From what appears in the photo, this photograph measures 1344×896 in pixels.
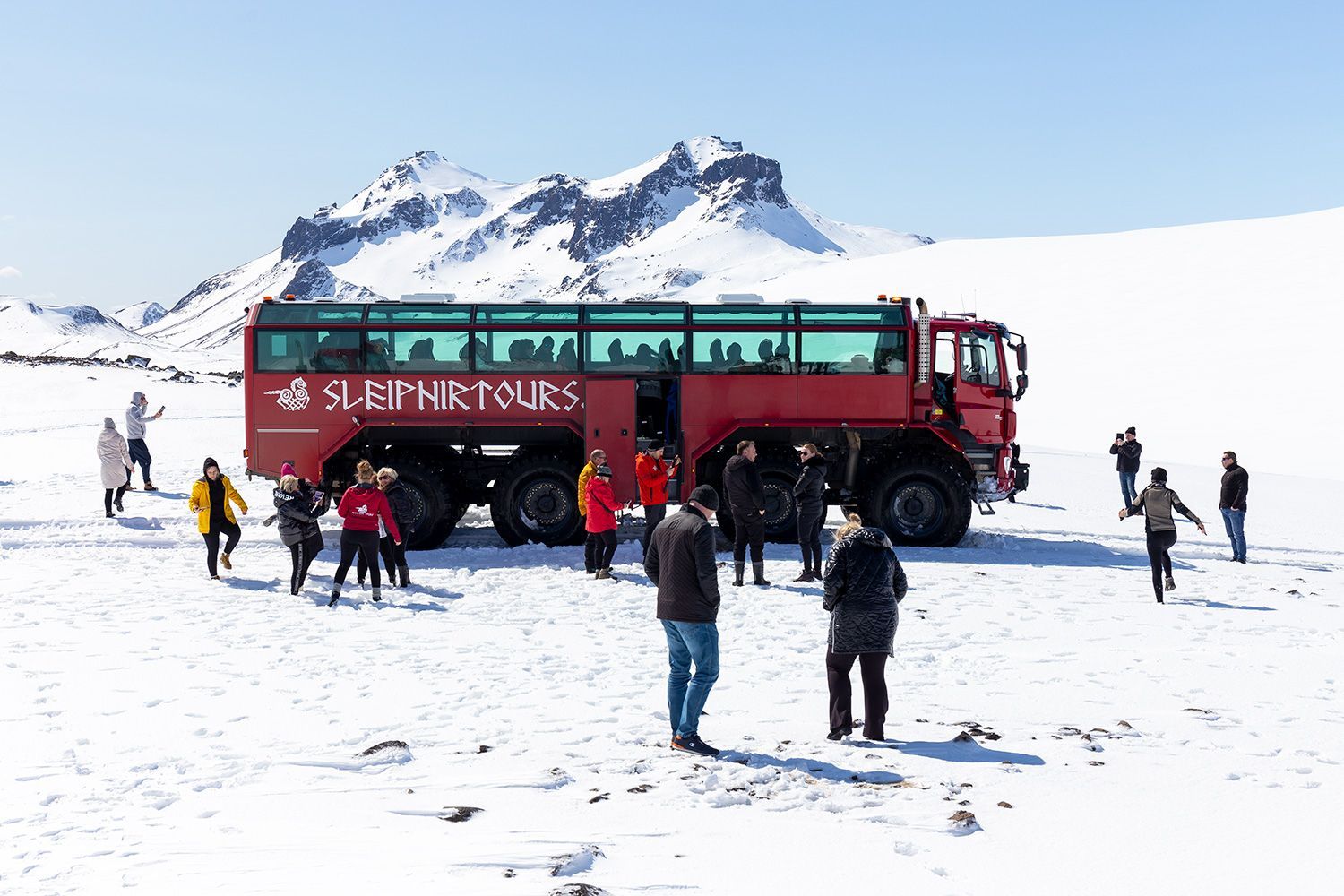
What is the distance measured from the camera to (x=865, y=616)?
7211 mm

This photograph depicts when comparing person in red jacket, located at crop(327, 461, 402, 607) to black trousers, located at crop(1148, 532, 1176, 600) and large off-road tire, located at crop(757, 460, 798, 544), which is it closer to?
large off-road tire, located at crop(757, 460, 798, 544)

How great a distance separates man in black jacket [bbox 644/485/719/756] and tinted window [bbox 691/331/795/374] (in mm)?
9089

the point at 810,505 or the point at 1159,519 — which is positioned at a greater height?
the point at 810,505

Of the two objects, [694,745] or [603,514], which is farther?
[603,514]

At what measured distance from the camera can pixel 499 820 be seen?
5.75 m

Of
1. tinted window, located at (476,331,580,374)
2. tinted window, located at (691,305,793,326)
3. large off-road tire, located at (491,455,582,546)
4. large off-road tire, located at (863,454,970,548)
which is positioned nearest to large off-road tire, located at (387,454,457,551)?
large off-road tire, located at (491,455,582,546)

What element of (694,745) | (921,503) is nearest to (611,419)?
(921,503)

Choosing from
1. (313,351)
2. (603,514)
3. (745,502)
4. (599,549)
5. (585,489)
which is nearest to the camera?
(745,502)

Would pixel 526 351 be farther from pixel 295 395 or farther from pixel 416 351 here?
pixel 295 395

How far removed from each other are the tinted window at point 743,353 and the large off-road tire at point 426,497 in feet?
13.6

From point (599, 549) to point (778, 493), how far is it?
11.7 feet

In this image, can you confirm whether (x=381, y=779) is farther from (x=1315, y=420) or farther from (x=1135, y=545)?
(x=1315, y=420)

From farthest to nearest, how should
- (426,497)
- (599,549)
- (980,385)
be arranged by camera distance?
1. (980,385)
2. (426,497)
3. (599,549)

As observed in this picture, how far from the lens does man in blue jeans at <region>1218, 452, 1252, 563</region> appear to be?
580 inches
